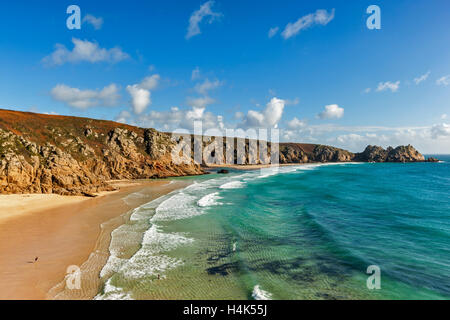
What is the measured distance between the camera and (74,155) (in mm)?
43969

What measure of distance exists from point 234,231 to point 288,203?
45.1ft

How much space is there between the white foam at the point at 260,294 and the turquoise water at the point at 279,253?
1.7 inches

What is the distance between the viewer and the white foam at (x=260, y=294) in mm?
9172

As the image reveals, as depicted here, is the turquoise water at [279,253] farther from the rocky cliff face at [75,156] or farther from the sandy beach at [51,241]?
the rocky cliff face at [75,156]

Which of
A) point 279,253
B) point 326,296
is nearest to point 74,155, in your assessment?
point 279,253

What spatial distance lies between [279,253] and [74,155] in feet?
150

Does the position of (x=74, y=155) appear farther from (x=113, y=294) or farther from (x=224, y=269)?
(x=224, y=269)

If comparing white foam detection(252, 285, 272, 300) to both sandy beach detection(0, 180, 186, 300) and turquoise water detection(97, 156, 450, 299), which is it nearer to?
turquoise water detection(97, 156, 450, 299)

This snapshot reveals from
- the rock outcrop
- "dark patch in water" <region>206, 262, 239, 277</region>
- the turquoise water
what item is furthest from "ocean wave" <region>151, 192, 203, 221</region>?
the rock outcrop

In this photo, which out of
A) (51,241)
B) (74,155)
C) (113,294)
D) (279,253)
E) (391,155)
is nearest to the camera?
(113,294)

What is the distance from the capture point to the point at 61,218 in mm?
20875
